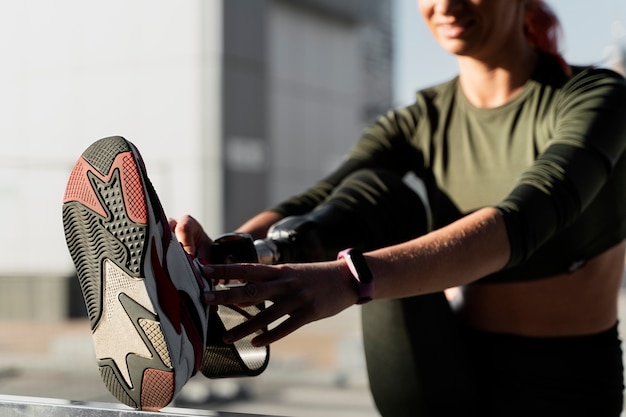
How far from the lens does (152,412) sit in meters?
1.02

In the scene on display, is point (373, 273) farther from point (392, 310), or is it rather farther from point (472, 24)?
point (472, 24)

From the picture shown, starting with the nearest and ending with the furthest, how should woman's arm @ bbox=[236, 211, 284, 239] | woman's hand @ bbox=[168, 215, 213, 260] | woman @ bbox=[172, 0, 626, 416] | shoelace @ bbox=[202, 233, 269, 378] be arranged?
shoelace @ bbox=[202, 233, 269, 378]
woman's hand @ bbox=[168, 215, 213, 260]
woman @ bbox=[172, 0, 626, 416]
woman's arm @ bbox=[236, 211, 284, 239]

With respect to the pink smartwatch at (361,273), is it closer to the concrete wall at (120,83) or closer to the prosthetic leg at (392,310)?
the prosthetic leg at (392,310)

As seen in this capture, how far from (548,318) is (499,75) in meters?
0.45

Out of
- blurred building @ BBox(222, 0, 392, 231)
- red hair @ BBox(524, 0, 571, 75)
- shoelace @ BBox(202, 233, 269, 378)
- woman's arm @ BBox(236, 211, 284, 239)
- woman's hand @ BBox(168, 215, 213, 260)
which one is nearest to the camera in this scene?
shoelace @ BBox(202, 233, 269, 378)

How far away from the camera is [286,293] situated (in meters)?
0.97

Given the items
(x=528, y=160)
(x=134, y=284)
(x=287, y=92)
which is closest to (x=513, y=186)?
(x=528, y=160)

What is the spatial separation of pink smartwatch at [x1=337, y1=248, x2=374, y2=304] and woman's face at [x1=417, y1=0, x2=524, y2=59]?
623 millimetres

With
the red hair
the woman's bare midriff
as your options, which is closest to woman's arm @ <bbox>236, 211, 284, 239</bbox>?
the woman's bare midriff

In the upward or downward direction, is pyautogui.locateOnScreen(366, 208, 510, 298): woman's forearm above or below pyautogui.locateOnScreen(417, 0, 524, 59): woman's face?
below

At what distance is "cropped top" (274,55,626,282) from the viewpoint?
46.4 inches

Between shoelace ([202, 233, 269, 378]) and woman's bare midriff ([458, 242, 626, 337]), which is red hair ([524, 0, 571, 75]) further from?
shoelace ([202, 233, 269, 378])

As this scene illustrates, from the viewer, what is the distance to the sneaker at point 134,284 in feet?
3.14

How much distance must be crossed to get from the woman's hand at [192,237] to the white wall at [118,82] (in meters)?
8.36
